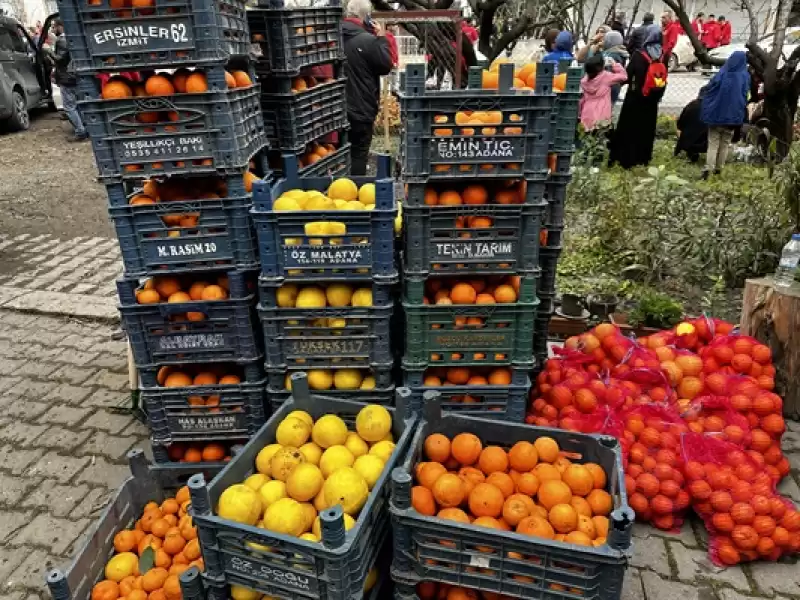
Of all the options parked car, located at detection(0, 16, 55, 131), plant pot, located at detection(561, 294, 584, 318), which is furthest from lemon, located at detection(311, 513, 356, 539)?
parked car, located at detection(0, 16, 55, 131)

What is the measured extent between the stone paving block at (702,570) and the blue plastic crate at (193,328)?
2.58 m

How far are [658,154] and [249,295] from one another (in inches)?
429

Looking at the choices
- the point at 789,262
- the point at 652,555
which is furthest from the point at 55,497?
the point at 789,262

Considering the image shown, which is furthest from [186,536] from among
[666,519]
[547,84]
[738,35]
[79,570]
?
[738,35]

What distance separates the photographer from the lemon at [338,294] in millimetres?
3404

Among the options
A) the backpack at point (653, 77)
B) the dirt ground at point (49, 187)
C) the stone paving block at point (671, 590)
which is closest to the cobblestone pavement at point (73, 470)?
the stone paving block at point (671, 590)

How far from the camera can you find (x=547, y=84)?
3.09 metres

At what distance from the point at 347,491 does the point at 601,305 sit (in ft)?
11.9

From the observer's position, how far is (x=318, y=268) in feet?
10.8

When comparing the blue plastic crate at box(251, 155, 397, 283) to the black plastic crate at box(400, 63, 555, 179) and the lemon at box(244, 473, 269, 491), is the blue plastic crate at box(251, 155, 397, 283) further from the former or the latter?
the lemon at box(244, 473, 269, 491)

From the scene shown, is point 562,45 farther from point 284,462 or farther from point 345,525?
point 345,525

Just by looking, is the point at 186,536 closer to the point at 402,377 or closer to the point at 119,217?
the point at 402,377

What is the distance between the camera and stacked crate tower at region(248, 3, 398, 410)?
127 inches

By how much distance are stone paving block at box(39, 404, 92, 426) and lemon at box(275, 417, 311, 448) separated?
2.32 m
